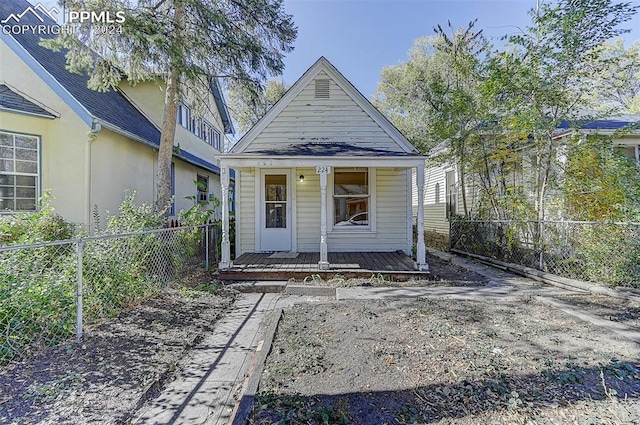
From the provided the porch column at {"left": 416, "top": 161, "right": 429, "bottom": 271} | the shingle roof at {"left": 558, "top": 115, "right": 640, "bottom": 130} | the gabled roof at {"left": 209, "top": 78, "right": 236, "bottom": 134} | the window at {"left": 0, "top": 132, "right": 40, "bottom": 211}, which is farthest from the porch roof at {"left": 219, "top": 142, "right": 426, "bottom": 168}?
the gabled roof at {"left": 209, "top": 78, "right": 236, "bottom": 134}

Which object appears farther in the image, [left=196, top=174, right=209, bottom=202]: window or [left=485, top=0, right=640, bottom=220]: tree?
[left=196, top=174, right=209, bottom=202]: window

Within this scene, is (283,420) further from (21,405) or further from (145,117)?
(145,117)

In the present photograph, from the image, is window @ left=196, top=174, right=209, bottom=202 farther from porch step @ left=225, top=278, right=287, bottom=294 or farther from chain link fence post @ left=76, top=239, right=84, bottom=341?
chain link fence post @ left=76, top=239, right=84, bottom=341

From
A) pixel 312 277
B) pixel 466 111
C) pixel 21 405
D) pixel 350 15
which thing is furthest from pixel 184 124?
pixel 21 405

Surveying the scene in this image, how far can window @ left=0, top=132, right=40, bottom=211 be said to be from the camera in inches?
283

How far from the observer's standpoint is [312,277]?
662 cm

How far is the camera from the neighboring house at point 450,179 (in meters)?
8.83

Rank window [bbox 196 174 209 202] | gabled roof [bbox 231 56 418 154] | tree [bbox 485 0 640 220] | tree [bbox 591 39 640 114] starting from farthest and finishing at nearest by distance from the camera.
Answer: window [bbox 196 174 209 202] → gabled roof [bbox 231 56 418 154] → tree [bbox 591 39 640 114] → tree [bbox 485 0 640 220]

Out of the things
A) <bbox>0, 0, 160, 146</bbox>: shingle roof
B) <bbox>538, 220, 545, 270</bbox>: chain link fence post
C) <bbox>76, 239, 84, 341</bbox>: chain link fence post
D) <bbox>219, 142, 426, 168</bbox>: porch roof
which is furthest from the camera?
<bbox>0, 0, 160, 146</bbox>: shingle roof

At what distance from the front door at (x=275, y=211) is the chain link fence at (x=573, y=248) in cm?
579

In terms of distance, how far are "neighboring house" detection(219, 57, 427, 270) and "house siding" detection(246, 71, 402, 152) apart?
26mm

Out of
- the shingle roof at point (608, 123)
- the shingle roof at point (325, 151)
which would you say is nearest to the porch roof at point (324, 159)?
the shingle roof at point (325, 151)

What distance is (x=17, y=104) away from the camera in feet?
23.6

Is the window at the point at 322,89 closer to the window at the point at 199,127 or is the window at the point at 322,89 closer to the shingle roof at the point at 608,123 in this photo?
the window at the point at 199,127
